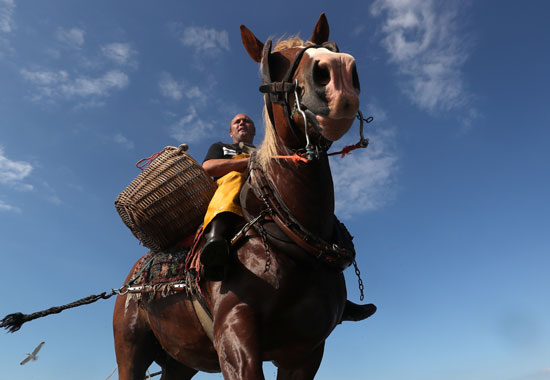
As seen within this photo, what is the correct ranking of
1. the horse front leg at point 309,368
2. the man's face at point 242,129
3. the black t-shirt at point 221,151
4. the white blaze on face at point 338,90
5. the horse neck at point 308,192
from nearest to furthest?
the white blaze on face at point 338,90 → the horse neck at point 308,192 → the horse front leg at point 309,368 → the black t-shirt at point 221,151 → the man's face at point 242,129

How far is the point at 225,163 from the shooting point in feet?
14.5

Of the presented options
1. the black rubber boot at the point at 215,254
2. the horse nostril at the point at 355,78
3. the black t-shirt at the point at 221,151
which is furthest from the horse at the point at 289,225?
the black t-shirt at the point at 221,151

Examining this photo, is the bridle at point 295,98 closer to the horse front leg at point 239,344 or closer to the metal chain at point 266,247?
the metal chain at point 266,247

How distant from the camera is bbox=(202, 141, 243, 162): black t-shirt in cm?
468

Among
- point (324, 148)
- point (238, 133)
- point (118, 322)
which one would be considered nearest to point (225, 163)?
point (238, 133)

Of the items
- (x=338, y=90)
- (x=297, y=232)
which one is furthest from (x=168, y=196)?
(x=338, y=90)

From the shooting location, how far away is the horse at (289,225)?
2.97 m

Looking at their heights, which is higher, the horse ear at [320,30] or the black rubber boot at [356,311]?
the horse ear at [320,30]

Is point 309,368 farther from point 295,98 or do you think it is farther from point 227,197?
point 295,98

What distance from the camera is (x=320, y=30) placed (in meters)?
3.93

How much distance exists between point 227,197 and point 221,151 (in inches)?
43.4

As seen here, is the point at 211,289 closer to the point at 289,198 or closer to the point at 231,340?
the point at 231,340

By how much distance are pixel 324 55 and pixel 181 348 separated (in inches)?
126

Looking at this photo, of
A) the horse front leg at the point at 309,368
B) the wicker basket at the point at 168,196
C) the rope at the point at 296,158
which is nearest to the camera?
the rope at the point at 296,158
